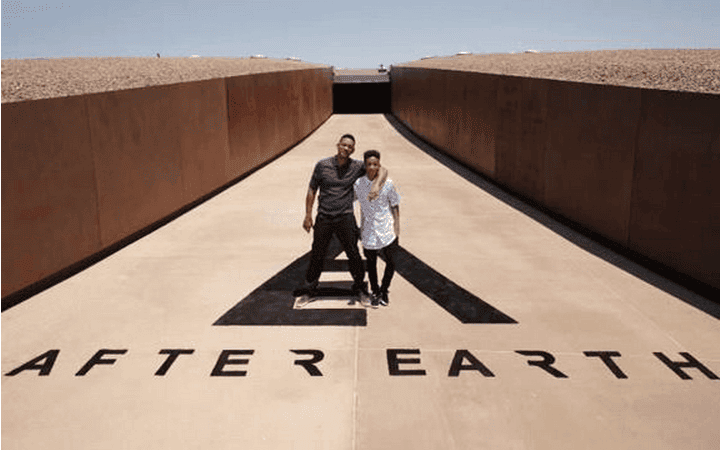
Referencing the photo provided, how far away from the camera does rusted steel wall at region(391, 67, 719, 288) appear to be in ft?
22.5

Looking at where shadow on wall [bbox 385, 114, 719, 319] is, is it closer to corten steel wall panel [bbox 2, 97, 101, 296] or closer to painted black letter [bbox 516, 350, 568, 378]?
painted black letter [bbox 516, 350, 568, 378]

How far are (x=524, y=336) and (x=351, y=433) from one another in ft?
7.63

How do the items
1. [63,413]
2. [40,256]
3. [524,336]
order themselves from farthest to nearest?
[40,256]
[524,336]
[63,413]

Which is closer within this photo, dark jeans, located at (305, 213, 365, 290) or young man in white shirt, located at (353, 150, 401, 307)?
young man in white shirt, located at (353, 150, 401, 307)

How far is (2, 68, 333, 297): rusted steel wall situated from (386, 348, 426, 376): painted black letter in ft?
14.4

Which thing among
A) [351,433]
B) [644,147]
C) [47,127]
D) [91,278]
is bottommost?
[351,433]

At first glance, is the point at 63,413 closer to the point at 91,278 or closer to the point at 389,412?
the point at 389,412

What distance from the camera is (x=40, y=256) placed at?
714cm

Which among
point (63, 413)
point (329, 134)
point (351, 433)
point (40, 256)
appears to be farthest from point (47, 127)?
point (329, 134)

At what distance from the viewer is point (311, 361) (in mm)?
5473

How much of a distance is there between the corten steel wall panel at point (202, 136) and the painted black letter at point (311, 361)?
A: 641 centimetres

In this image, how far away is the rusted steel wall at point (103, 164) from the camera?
6801 millimetres

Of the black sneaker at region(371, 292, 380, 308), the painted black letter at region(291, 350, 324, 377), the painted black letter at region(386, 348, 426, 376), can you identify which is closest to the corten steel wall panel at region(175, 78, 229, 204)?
the black sneaker at region(371, 292, 380, 308)

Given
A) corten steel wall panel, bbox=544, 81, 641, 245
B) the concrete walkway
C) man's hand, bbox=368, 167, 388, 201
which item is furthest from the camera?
corten steel wall panel, bbox=544, 81, 641, 245
